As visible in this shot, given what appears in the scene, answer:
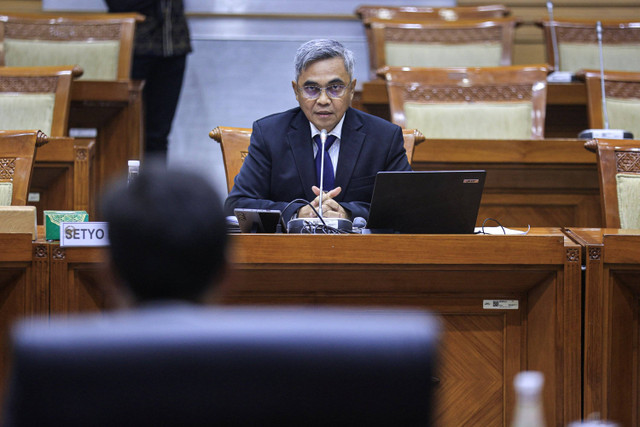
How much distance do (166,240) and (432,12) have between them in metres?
Answer: 4.10

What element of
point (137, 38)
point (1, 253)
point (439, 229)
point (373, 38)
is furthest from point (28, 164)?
point (373, 38)

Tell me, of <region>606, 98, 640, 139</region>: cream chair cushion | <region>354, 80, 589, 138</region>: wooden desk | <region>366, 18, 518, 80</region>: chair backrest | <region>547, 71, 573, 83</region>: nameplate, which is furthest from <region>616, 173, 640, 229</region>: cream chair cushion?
<region>366, 18, 518, 80</region>: chair backrest

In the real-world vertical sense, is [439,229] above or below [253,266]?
above

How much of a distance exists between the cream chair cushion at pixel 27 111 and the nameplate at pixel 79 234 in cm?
152

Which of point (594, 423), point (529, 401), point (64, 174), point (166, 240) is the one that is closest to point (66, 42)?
point (64, 174)

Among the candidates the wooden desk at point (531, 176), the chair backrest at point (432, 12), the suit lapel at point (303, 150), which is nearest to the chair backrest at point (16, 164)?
the suit lapel at point (303, 150)

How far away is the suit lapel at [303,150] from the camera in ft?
8.34

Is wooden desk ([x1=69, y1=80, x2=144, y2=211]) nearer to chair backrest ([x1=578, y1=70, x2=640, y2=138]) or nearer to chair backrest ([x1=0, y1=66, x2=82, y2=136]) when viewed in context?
chair backrest ([x1=0, y1=66, x2=82, y2=136])

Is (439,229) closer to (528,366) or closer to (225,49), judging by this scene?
(528,366)

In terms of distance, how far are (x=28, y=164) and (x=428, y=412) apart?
1982 mm

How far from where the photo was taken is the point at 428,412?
2.49 ft

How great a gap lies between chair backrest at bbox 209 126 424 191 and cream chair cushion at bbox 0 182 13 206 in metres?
0.65

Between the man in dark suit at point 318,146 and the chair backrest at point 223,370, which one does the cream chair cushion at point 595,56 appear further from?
the chair backrest at point 223,370

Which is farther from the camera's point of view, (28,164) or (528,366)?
(28,164)
